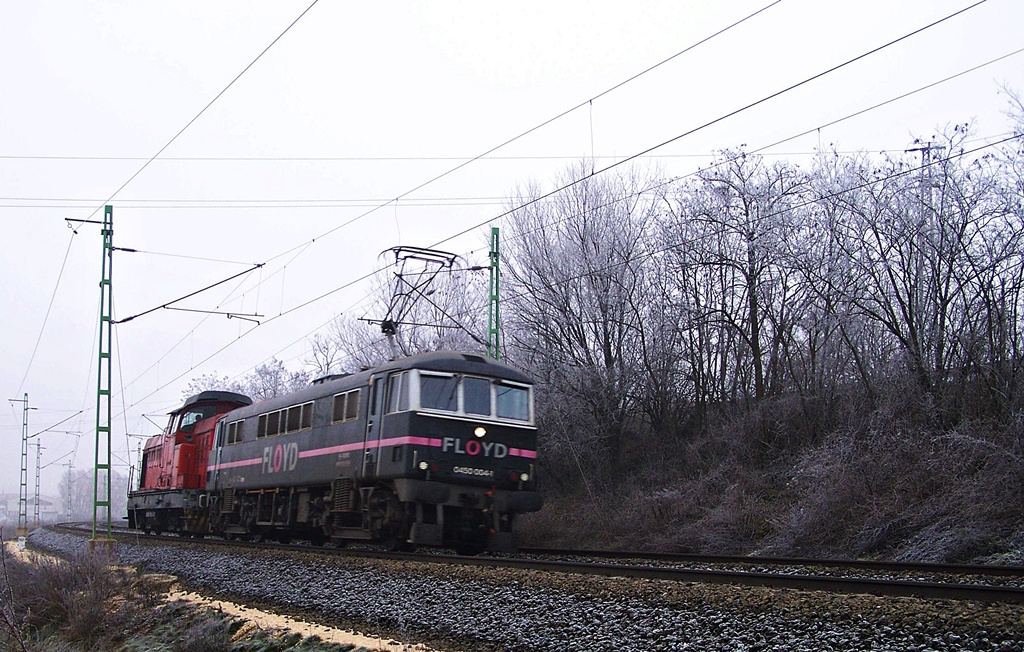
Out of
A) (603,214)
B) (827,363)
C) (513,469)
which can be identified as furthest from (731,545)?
(603,214)

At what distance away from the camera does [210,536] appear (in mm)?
28734

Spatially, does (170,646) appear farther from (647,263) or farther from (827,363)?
(647,263)

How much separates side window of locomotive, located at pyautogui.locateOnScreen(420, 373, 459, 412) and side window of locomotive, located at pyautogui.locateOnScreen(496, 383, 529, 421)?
0.94 meters

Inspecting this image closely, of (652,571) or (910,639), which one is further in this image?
(652,571)

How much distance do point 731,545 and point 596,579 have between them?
9.28 m

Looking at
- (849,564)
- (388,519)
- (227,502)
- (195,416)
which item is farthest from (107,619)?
(195,416)

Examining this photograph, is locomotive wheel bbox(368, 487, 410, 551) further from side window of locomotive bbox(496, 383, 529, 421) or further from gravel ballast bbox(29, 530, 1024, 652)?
side window of locomotive bbox(496, 383, 529, 421)

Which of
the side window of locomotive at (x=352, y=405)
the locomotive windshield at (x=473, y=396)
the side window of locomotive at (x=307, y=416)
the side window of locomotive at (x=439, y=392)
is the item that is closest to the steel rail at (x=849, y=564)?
the locomotive windshield at (x=473, y=396)

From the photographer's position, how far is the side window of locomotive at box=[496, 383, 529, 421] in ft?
53.9

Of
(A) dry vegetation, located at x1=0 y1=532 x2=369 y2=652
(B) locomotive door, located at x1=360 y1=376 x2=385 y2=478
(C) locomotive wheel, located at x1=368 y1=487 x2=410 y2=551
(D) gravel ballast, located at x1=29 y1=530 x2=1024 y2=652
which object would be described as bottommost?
(A) dry vegetation, located at x1=0 y1=532 x2=369 y2=652

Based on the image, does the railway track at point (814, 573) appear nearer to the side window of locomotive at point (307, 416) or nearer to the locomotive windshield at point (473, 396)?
the locomotive windshield at point (473, 396)

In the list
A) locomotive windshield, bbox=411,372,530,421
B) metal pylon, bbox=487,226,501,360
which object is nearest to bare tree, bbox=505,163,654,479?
metal pylon, bbox=487,226,501,360

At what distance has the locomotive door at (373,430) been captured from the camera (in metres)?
16.0

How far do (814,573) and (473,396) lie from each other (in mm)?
6659
